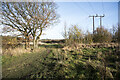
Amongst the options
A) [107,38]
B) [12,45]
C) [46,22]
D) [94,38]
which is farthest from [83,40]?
[12,45]

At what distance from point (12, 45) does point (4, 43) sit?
2.93ft

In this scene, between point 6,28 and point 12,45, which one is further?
point 6,28

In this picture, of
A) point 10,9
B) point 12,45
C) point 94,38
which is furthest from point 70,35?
point 10,9

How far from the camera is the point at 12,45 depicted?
27.7 feet

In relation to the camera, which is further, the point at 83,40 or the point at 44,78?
the point at 83,40

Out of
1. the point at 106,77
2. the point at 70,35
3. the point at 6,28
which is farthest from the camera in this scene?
the point at 70,35

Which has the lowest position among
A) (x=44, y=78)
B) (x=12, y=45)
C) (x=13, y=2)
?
(x=44, y=78)

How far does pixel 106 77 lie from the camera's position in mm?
2781

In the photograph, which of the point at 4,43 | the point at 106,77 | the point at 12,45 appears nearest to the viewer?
the point at 106,77

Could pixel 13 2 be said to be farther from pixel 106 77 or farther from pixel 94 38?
pixel 94 38

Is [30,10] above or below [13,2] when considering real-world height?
below

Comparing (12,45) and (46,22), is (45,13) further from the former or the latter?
(12,45)

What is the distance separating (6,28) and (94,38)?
599 inches

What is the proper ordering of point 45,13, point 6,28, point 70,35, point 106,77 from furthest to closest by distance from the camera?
point 70,35 < point 45,13 < point 6,28 < point 106,77
